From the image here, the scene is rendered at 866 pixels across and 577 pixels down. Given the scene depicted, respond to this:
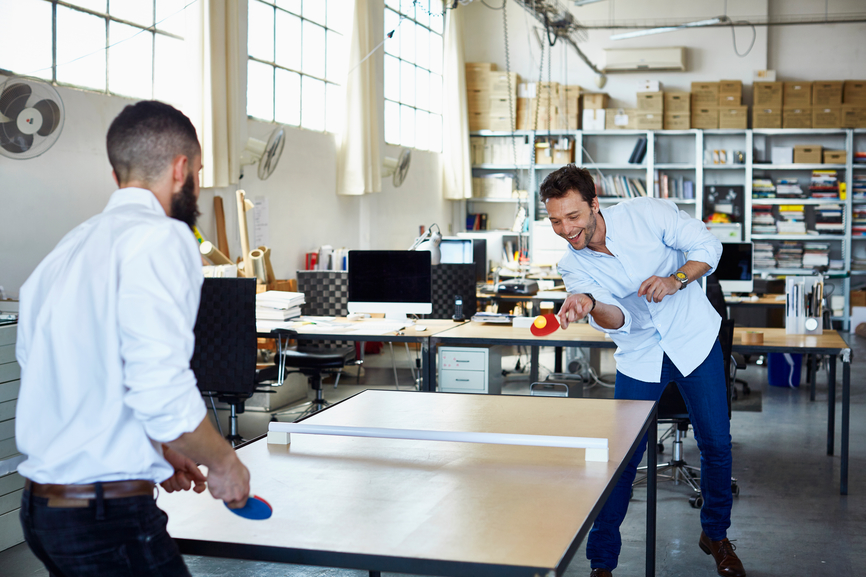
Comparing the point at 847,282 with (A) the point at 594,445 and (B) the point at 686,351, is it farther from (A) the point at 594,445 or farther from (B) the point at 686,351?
(A) the point at 594,445

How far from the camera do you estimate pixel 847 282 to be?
30.1 feet

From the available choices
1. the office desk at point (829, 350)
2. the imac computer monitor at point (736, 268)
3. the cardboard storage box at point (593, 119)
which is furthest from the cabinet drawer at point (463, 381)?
the cardboard storage box at point (593, 119)

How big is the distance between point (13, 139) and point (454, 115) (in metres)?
6.40

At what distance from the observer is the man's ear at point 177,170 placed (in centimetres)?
116

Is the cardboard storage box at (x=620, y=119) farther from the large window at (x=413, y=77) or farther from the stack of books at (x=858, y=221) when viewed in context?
the stack of books at (x=858, y=221)

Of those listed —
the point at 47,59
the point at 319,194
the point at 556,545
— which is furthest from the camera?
the point at 319,194

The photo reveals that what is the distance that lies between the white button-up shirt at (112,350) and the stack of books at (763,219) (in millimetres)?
9293

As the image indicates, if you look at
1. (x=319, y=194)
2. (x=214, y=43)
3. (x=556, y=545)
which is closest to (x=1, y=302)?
(x=214, y=43)

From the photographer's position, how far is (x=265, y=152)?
586 centimetres

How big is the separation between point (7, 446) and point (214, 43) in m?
3.09

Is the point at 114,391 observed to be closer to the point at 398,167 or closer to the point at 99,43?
the point at 99,43

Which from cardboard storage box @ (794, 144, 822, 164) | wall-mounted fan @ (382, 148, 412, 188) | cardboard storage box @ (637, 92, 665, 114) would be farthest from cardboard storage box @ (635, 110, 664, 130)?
wall-mounted fan @ (382, 148, 412, 188)

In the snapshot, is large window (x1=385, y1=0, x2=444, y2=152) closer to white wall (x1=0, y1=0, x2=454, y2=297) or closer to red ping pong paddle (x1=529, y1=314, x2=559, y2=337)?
white wall (x1=0, y1=0, x2=454, y2=297)

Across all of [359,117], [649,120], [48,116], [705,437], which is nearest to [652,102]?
[649,120]
